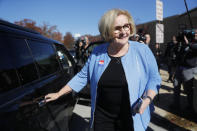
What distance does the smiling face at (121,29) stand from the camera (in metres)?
1.48

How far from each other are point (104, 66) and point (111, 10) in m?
0.52

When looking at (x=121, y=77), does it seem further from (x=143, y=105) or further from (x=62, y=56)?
(x=62, y=56)

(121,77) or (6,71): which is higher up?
(6,71)

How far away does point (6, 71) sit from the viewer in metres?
1.31

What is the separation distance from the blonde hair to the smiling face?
3 centimetres

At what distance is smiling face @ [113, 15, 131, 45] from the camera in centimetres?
148

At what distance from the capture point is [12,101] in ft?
4.09

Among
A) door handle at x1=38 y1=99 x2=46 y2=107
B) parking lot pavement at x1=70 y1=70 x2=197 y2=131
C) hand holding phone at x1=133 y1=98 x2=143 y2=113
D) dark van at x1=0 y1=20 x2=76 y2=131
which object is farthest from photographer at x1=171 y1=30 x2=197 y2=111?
door handle at x1=38 y1=99 x2=46 y2=107

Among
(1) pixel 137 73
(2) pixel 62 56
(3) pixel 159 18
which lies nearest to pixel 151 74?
(1) pixel 137 73

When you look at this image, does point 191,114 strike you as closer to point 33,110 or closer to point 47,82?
point 47,82

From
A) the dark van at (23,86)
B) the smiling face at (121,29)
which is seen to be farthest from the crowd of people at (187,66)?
the dark van at (23,86)

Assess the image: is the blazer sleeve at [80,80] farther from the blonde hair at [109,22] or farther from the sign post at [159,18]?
the sign post at [159,18]

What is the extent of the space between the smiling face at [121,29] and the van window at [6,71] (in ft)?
3.01

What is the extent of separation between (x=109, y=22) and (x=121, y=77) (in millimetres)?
500
